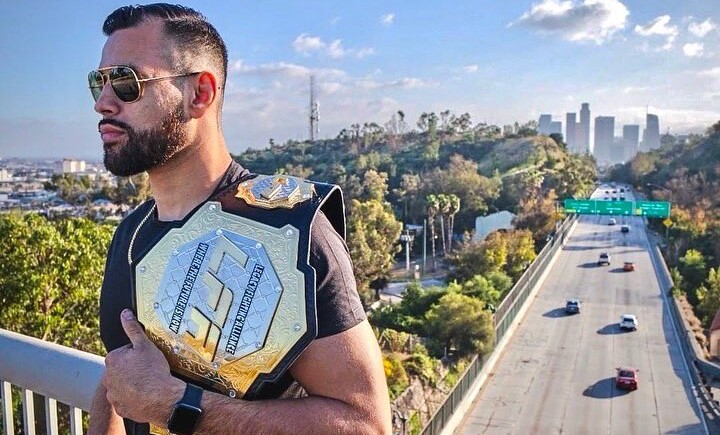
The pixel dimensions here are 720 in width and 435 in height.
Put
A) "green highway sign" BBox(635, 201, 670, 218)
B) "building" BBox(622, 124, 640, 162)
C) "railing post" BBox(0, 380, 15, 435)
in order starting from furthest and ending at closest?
"building" BBox(622, 124, 640, 162)
"green highway sign" BBox(635, 201, 670, 218)
"railing post" BBox(0, 380, 15, 435)

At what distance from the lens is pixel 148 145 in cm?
119

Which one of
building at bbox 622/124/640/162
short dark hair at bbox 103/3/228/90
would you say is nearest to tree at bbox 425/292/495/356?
short dark hair at bbox 103/3/228/90

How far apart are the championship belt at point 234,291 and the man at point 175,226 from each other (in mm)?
29

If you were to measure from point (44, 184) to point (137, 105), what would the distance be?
38.2 m

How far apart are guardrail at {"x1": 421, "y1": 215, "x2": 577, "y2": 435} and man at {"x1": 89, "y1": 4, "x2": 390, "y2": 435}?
9.13 metres

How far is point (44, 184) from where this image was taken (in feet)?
116

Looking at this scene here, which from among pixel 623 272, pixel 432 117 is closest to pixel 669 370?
pixel 623 272

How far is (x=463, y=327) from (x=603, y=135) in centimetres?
17815

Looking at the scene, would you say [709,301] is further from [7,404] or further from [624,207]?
[7,404]

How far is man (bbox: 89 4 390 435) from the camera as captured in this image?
986mm

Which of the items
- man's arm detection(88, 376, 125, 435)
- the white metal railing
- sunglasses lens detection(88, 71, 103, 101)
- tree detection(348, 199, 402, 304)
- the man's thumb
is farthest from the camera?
tree detection(348, 199, 402, 304)

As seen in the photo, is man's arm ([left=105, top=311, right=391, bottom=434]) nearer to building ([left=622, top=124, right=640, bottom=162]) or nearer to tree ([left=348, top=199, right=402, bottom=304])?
tree ([left=348, top=199, right=402, bottom=304])

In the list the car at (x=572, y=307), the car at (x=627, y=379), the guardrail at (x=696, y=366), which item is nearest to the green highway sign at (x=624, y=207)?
the guardrail at (x=696, y=366)

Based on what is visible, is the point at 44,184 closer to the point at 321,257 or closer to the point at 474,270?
the point at 474,270
